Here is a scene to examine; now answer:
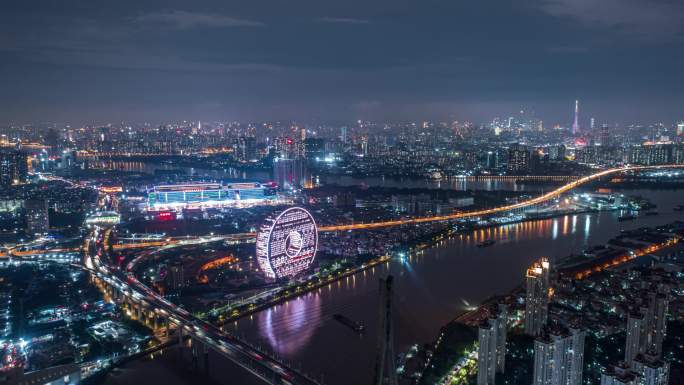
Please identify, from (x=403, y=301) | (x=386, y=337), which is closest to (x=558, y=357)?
(x=386, y=337)

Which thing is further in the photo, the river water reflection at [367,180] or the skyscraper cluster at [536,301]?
the river water reflection at [367,180]

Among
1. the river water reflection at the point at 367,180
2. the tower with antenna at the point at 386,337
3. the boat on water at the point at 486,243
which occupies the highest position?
the river water reflection at the point at 367,180

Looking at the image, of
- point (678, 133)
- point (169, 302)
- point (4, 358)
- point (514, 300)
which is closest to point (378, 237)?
point (514, 300)

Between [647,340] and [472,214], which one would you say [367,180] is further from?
[647,340]

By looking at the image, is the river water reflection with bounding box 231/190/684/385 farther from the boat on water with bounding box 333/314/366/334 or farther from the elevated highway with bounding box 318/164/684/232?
the elevated highway with bounding box 318/164/684/232

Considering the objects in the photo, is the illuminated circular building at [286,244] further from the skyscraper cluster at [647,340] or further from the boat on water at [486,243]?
the skyscraper cluster at [647,340]

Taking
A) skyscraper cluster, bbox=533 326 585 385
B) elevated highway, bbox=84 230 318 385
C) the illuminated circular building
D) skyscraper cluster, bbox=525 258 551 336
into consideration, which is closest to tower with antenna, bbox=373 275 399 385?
elevated highway, bbox=84 230 318 385

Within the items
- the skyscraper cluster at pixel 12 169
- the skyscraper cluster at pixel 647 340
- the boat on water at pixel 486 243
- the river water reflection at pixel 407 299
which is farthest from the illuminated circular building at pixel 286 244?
the skyscraper cluster at pixel 12 169
